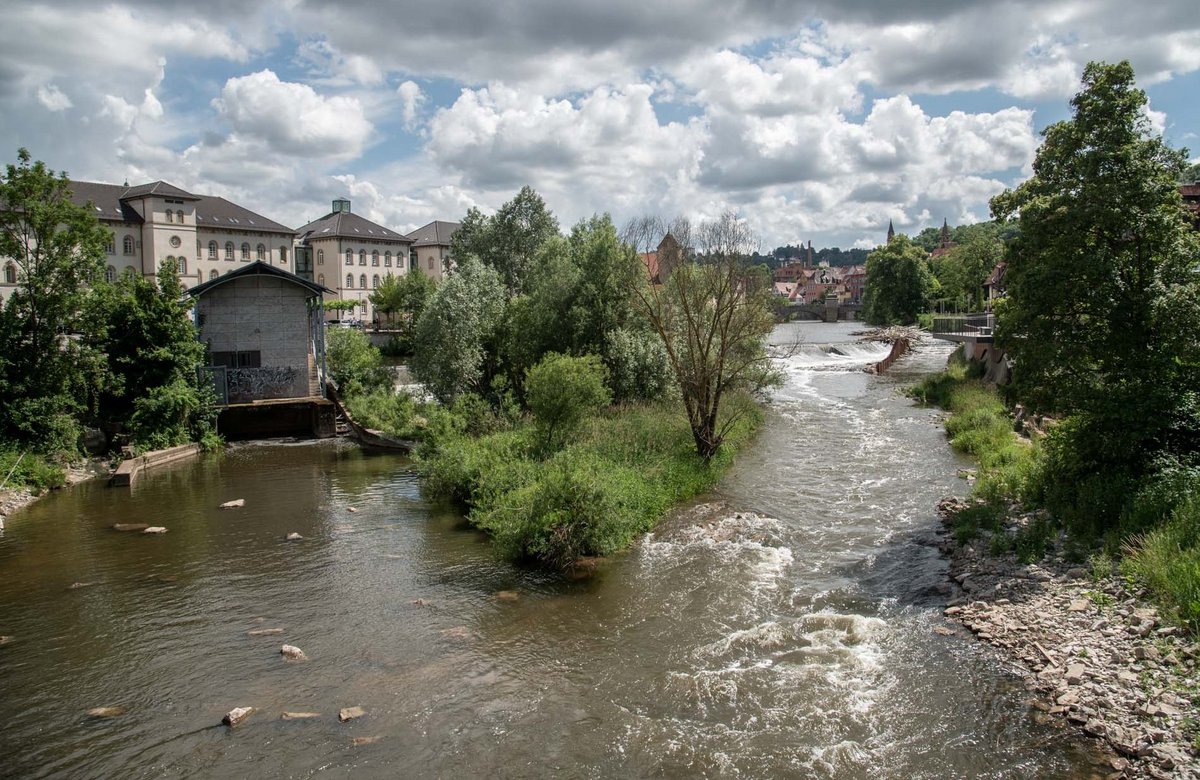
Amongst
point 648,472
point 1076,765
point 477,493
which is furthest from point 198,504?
point 1076,765

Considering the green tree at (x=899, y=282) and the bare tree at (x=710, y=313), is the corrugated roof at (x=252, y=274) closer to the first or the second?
the bare tree at (x=710, y=313)

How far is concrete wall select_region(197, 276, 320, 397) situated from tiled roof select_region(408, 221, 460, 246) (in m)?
58.7

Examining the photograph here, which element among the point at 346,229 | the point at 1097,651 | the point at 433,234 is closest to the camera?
the point at 1097,651

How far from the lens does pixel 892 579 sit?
1599cm

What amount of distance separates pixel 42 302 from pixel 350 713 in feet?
78.1

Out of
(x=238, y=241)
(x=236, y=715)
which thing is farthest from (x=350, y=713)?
(x=238, y=241)

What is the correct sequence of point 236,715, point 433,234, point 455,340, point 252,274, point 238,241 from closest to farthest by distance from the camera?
point 236,715 → point 455,340 → point 252,274 → point 238,241 → point 433,234

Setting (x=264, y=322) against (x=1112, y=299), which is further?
(x=264, y=322)

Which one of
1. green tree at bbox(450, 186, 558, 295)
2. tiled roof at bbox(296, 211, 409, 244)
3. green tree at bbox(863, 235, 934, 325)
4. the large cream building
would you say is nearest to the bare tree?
green tree at bbox(450, 186, 558, 295)

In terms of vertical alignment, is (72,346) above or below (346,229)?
below

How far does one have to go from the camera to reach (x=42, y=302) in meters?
27.0

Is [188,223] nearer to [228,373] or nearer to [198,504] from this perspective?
[228,373]

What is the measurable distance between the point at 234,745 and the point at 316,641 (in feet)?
10.2

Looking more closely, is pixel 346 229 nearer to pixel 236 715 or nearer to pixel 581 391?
pixel 581 391
